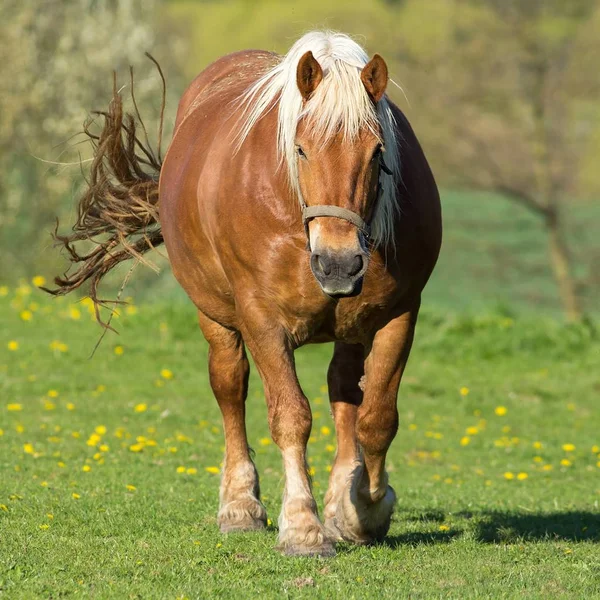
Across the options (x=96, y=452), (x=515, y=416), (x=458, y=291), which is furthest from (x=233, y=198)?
(x=458, y=291)

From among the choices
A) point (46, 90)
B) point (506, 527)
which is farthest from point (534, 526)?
point (46, 90)

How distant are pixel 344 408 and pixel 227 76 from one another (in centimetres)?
244

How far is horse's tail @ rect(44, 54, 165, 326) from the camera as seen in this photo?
6.99 meters

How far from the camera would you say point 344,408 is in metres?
5.82

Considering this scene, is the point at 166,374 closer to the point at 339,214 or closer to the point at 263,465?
the point at 263,465

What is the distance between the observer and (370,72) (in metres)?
4.51

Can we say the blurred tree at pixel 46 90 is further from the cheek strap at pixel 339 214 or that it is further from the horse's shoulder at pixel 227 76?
the cheek strap at pixel 339 214

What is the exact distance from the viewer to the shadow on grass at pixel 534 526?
571cm

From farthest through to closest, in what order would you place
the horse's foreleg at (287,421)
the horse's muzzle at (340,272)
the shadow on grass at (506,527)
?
1. the shadow on grass at (506,527)
2. the horse's foreleg at (287,421)
3. the horse's muzzle at (340,272)

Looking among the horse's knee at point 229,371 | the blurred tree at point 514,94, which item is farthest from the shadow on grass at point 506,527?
the blurred tree at point 514,94

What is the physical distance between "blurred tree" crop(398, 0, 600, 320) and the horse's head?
56.7ft

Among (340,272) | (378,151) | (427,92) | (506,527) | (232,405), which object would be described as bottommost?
(506,527)

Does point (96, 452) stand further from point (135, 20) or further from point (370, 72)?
point (135, 20)

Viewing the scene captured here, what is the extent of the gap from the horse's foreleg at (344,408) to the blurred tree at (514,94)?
52.1ft
